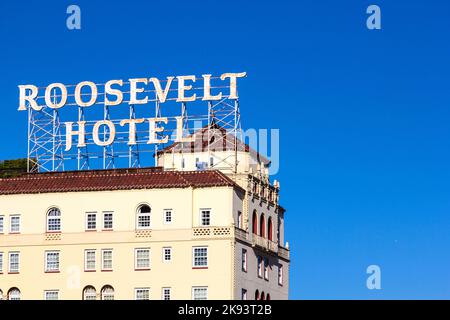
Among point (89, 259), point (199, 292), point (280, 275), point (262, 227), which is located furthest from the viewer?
point (280, 275)

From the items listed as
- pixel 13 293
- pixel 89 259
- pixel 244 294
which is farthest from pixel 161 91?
pixel 13 293

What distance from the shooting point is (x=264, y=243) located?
14238 cm

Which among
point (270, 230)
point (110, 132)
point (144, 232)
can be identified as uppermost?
point (110, 132)

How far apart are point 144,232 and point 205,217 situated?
6630 mm

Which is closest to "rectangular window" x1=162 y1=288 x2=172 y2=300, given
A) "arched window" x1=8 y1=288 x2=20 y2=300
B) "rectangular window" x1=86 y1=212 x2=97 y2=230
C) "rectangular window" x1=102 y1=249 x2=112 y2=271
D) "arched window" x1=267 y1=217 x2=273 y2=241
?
"rectangular window" x1=102 y1=249 x2=112 y2=271

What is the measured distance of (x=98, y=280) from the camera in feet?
448

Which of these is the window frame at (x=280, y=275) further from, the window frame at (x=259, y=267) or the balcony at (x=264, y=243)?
the window frame at (x=259, y=267)

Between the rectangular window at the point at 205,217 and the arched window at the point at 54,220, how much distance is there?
53.0 feet

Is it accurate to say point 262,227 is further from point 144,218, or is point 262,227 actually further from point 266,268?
point 144,218

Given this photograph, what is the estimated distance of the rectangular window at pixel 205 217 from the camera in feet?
445

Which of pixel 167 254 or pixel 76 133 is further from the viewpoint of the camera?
pixel 76 133
